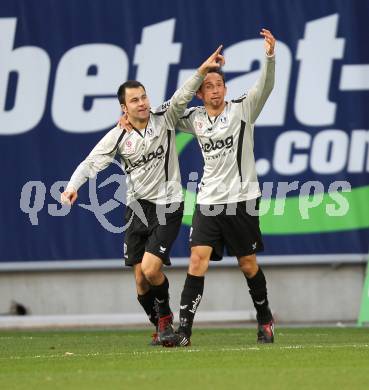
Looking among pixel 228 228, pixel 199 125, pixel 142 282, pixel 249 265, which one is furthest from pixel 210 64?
pixel 142 282

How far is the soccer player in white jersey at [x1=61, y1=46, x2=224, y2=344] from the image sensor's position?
11148mm

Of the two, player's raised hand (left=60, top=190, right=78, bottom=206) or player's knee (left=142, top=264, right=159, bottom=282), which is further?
player's knee (left=142, top=264, right=159, bottom=282)

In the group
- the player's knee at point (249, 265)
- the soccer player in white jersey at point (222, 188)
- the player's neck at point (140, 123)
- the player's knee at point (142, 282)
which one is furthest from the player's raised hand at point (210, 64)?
the player's knee at point (142, 282)

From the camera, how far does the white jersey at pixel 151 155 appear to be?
11188 mm

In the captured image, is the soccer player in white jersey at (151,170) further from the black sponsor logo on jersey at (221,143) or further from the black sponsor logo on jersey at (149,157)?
the black sponsor logo on jersey at (221,143)

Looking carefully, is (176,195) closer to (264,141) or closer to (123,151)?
(123,151)

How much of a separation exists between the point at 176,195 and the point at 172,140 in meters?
0.48

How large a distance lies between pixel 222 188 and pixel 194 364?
2132 millimetres

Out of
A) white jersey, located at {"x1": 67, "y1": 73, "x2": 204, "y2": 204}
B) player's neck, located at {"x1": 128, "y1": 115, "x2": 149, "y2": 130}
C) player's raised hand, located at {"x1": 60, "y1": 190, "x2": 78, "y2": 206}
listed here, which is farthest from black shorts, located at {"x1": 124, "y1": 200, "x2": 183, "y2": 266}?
player's raised hand, located at {"x1": 60, "y1": 190, "x2": 78, "y2": 206}

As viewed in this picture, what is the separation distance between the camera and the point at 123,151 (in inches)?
442

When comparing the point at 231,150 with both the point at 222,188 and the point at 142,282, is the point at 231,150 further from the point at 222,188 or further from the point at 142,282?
the point at 142,282

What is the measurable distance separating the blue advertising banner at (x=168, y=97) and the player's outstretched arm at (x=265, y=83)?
5.01 meters

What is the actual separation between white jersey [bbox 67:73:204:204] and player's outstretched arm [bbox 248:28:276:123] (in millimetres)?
616

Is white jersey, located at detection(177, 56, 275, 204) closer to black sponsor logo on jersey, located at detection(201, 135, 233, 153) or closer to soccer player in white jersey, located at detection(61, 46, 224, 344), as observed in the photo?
black sponsor logo on jersey, located at detection(201, 135, 233, 153)
